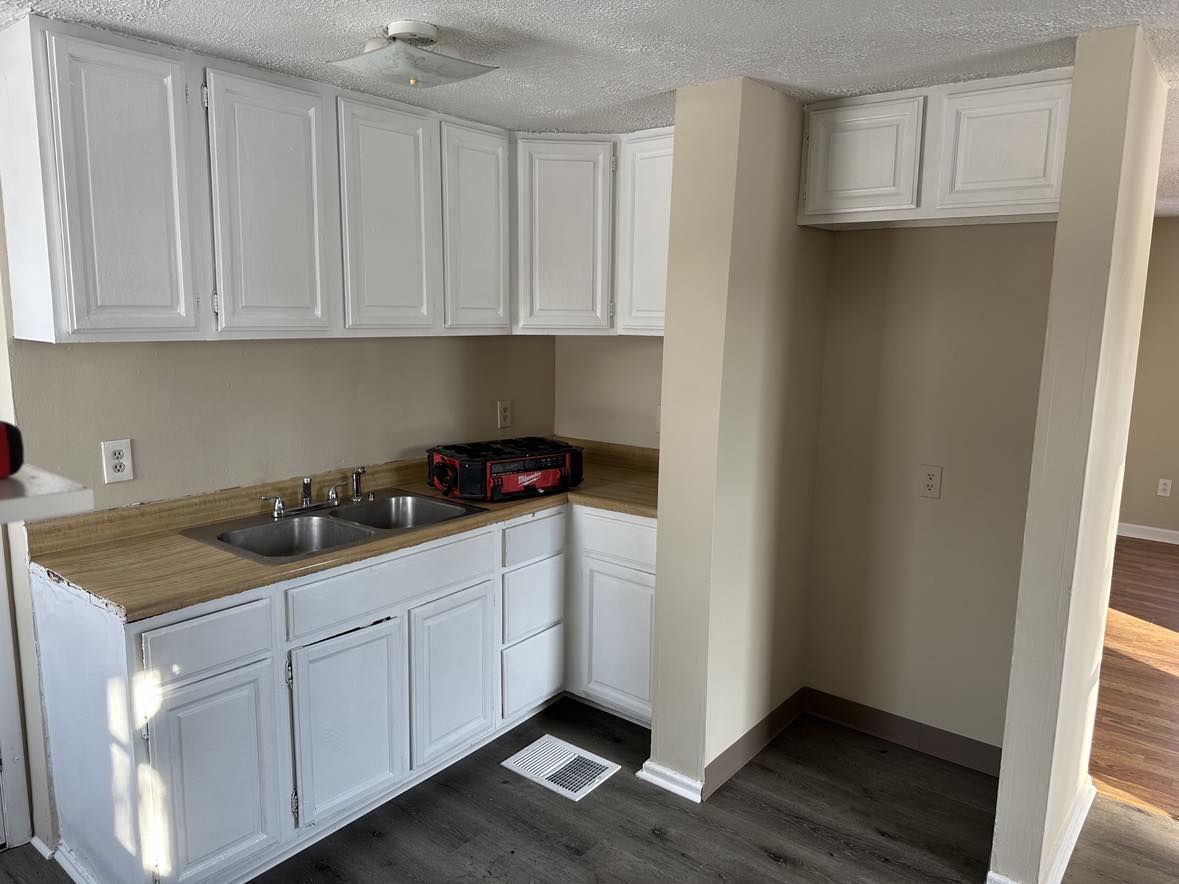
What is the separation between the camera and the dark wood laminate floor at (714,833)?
234 centimetres

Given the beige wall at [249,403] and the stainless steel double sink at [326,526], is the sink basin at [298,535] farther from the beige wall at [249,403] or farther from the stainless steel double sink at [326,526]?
the beige wall at [249,403]

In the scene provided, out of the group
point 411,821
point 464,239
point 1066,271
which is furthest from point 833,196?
point 411,821

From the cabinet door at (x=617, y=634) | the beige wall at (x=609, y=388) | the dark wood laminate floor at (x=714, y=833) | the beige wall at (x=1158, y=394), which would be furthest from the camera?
the beige wall at (x=1158, y=394)

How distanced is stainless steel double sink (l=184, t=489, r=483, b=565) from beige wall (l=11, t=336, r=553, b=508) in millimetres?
171

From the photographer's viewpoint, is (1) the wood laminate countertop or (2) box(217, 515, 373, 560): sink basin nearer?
(1) the wood laminate countertop

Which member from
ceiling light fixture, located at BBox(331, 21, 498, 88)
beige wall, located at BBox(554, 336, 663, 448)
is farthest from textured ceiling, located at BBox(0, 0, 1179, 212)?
beige wall, located at BBox(554, 336, 663, 448)

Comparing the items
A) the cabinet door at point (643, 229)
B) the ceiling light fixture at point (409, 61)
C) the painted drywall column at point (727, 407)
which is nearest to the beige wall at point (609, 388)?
the cabinet door at point (643, 229)

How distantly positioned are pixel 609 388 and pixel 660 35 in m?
1.81

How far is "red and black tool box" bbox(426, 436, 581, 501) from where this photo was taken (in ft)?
9.68

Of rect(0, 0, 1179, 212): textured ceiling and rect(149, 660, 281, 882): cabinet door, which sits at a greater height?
rect(0, 0, 1179, 212): textured ceiling

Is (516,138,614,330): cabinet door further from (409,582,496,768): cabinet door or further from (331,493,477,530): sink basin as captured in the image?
(409,582,496,768): cabinet door

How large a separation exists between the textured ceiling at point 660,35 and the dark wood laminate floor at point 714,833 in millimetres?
2224

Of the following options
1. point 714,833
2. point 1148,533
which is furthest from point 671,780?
point 1148,533

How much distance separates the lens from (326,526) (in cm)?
275
